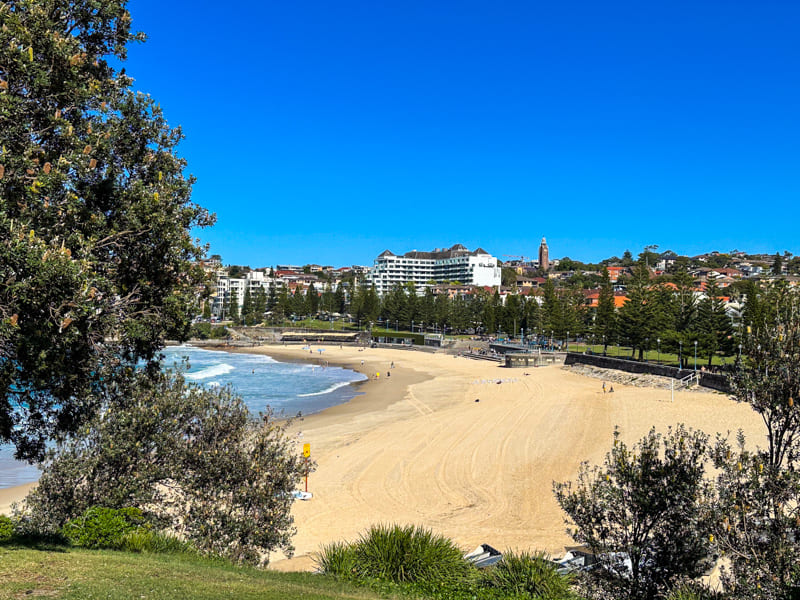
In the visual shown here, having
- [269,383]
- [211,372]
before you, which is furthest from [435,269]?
[269,383]

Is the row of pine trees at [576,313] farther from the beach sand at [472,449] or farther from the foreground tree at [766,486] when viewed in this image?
the beach sand at [472,449]

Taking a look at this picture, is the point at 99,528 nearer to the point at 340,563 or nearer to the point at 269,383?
the point at 340,563

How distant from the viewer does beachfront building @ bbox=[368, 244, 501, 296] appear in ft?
451

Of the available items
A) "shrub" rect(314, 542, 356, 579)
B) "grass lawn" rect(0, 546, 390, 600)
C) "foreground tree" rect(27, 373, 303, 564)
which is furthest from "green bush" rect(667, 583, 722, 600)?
"foreground tree" rect(27, 373, 303, 564)

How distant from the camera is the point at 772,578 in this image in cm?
569

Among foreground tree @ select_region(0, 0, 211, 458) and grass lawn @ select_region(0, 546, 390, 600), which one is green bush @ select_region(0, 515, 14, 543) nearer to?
grass lawn @ select_region(0, 546, 390, 600)

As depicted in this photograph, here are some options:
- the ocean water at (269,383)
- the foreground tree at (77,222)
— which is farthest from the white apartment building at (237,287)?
the foreground tree at (77,222)

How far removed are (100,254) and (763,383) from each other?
734 centimetres

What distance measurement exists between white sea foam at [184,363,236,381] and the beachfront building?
77.3m

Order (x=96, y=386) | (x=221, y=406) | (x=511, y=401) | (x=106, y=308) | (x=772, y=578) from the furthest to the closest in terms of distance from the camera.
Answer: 1. (x=511, y=401)
2. (x=221, y=406)
3. (x=96, y=386)
4. (x=106, y=308)
5. (x=772, y=578)

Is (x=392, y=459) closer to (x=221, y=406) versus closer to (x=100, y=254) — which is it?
(x=221, y=406)

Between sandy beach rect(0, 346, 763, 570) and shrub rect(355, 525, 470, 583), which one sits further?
sandy beach rect(0, 346, 763, 570)

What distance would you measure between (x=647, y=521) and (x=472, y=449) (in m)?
15.8

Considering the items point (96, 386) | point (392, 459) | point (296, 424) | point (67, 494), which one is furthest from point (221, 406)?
point (296, 424)
